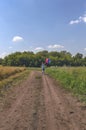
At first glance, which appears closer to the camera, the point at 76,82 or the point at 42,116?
the point at 42,116

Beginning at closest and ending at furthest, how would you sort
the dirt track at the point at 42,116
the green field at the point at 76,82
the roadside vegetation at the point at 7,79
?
1. the dirt track at the point at 42,116
2. the green field at the point at 76,82
3. the roadside vegetation at the point at 7,79

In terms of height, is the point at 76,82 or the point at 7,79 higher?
Result: the point at 76,82

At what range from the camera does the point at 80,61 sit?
131500 mm

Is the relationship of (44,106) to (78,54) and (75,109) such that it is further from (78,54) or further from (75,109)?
(78,54)

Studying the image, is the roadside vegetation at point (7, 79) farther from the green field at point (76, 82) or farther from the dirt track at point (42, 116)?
the dirt track at point (42, 116)

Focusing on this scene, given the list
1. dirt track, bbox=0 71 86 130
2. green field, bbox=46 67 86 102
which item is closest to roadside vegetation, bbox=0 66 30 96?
green field, bbox=46 67 86 102

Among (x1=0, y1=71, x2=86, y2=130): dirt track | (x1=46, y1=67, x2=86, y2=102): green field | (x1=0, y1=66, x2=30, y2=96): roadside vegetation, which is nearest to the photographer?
(x1=0, y1=71, x2=86, y2=130): dirt track

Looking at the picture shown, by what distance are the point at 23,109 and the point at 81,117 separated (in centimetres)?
252

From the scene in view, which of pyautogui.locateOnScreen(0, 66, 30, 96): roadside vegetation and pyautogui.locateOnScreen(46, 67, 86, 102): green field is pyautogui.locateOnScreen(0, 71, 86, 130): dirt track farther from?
pyautogui.locateOnScreen(0, 66, 30, 96): roadside vegetation

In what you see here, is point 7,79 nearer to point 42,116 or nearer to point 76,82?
point 76,82

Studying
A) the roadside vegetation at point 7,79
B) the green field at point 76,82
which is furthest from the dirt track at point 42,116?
the roadside vegetation at point 7,79

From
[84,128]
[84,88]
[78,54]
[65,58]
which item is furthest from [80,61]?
[84,128]

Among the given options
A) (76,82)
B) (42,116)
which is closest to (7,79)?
(76,82)

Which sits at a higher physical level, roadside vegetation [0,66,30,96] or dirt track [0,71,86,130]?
roadside vegetation [0,66,30,96]
